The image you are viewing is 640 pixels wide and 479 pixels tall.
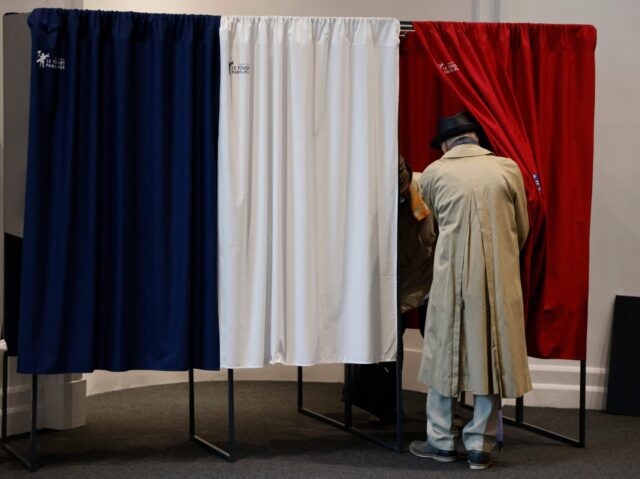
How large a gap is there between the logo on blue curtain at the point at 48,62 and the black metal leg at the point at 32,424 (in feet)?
4.45

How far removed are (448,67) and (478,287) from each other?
1.06 m

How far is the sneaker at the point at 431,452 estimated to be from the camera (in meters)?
4.13

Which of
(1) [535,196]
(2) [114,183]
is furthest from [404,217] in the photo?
(2) [114,183]

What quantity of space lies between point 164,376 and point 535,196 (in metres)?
2.91

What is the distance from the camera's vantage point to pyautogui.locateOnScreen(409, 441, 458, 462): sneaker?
4129 millimetres

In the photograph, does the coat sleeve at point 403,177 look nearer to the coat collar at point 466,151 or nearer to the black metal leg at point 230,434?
the coat collar at point 466,151

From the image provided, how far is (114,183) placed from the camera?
4.05m

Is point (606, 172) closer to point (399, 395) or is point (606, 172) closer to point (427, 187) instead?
point (427, 187)

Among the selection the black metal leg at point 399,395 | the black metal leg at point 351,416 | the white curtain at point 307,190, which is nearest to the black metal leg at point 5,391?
the white curtain at point 307,190

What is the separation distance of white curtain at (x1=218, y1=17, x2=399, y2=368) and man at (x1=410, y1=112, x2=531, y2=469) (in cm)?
27

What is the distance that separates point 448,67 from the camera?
4.26 metres

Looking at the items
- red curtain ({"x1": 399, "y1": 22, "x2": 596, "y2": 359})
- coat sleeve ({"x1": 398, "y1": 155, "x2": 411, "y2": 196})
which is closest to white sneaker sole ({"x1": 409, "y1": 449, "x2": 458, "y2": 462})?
red curtain ({"x1": 399, "y1": 22, "x2": 596, "y2": 359})

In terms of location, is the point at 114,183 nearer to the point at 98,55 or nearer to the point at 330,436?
the point at 98,55

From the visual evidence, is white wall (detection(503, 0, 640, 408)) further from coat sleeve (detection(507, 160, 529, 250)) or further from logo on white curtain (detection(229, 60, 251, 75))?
logo on white curtain (detection(229, 60, 251, 75))
